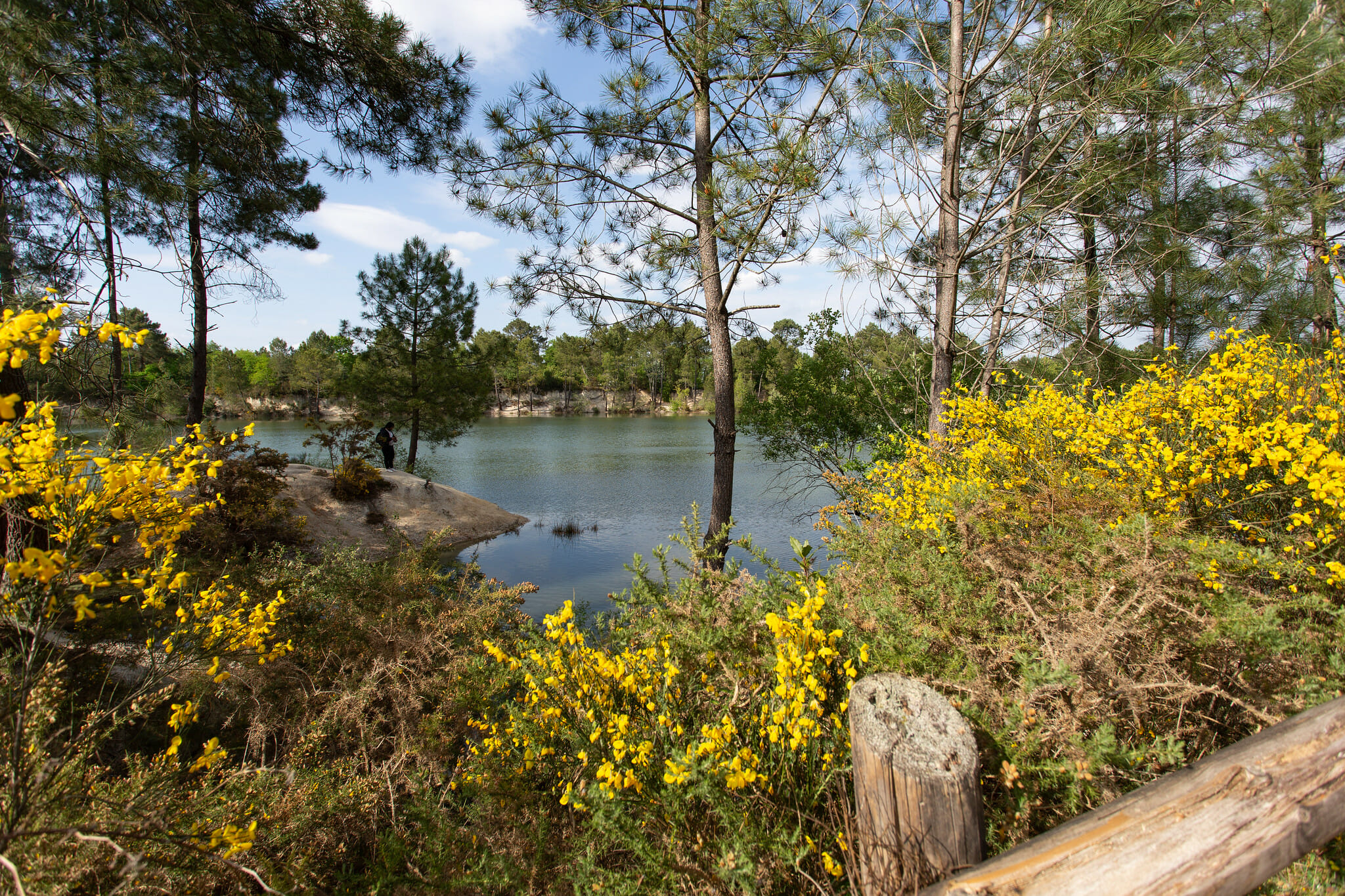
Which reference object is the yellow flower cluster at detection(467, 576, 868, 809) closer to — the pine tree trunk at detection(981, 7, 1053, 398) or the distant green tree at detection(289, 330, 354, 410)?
the pine tree trunk at detection(981, 7, 1053, 398)

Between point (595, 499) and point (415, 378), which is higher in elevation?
point (415, 378)

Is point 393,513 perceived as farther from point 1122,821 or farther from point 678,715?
point 1122,821

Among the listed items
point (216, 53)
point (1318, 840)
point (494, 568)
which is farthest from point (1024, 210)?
point (494, 568)

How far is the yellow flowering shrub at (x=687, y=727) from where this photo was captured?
Result: 174 centimetres

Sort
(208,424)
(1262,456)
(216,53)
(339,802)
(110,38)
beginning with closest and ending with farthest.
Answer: (339,802)
(1262,456)
(110,38)
(216,53)
(208,424)

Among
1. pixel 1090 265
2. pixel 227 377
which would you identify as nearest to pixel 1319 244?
pixel 1090 265

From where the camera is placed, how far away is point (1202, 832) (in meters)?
1.28

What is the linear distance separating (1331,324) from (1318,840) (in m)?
7.83

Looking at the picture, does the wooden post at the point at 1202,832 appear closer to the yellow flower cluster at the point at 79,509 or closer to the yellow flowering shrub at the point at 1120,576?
the yellow flowering shrub at the point at 1120,576

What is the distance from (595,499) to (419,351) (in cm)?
610

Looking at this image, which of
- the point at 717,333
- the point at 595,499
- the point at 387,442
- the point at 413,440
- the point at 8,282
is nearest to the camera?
the point at 8,282

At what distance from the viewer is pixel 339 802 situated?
7.98ft

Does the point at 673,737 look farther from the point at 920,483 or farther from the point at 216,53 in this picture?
the point at 216,53

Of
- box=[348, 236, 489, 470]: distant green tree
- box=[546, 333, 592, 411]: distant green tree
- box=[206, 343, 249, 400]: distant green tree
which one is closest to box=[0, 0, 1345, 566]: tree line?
box=[348, 236, 489, 470]: distant green tree
